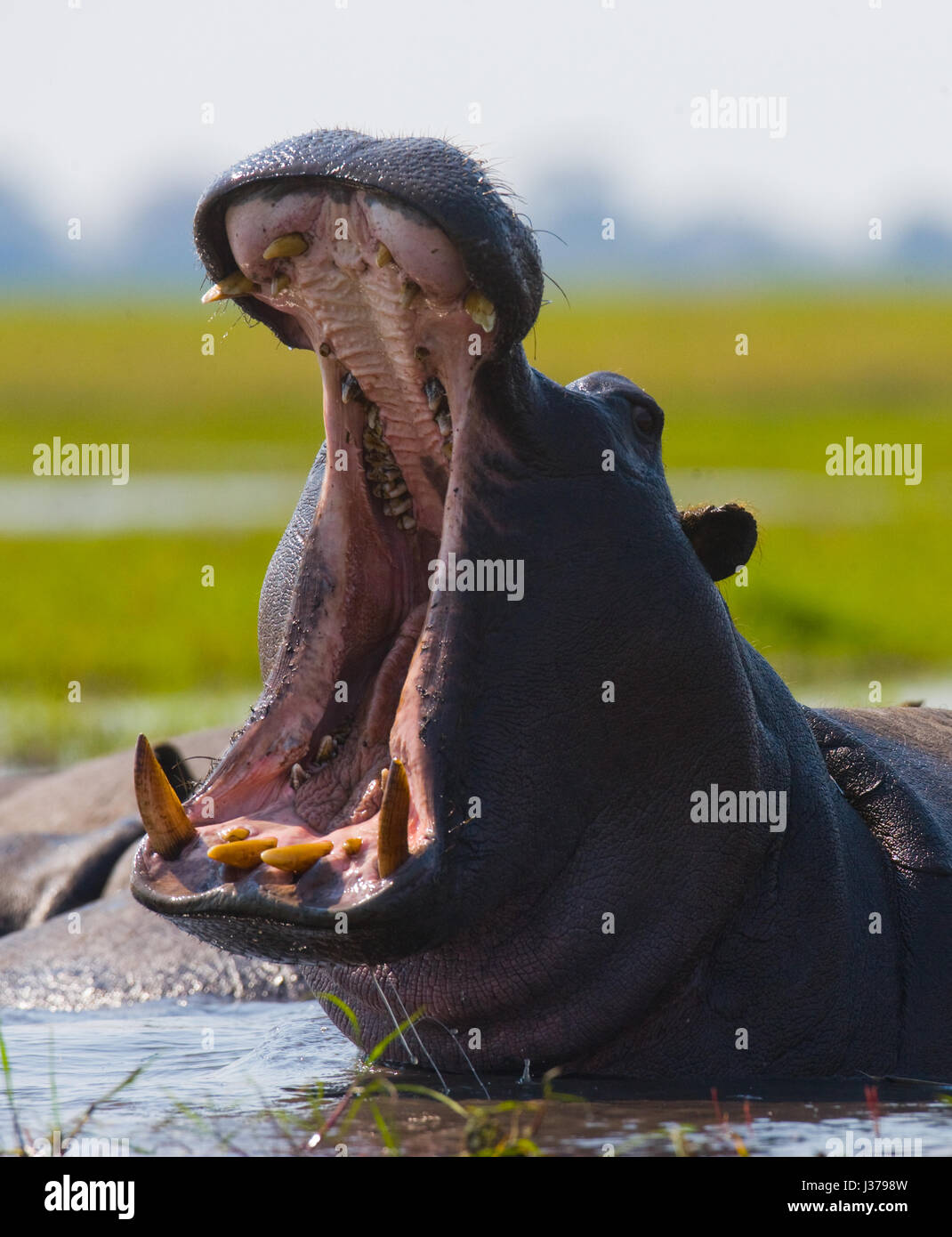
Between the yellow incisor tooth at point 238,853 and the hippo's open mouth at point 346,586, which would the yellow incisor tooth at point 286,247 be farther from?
the yellow incisor tooth at point 238,853

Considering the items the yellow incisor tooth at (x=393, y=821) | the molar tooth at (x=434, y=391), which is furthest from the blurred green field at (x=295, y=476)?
the yellow incisor tooth at (x=393, y=821)

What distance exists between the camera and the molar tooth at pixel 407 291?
3.95 m

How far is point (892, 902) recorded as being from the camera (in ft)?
15.1

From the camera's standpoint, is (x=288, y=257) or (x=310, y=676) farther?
(x=310, y=676)

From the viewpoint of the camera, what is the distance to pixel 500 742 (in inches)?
158

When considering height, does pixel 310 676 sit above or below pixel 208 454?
below

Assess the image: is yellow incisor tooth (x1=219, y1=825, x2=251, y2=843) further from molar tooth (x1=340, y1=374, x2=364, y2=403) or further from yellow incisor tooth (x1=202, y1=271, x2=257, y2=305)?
yellow incisor tooth (x1=202, y1=271, x2=257, y2=305)

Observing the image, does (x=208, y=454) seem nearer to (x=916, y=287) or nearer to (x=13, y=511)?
(x=13, y=511)

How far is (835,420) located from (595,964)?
147ft

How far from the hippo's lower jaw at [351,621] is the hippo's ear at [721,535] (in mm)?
607

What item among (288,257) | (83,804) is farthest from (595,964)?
(83,804)

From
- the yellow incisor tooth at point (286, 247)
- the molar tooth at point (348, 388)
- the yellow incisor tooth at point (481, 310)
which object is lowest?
the molar tooth at point (348, 388)

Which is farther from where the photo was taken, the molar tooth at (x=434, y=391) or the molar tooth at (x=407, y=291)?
the molar tooth at (x=434, y=391)

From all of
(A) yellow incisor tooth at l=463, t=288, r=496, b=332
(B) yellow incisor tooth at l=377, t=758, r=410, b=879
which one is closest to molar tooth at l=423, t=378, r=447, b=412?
(A) yellow incisor tooth at l=463, t=288, r=496, b=332
